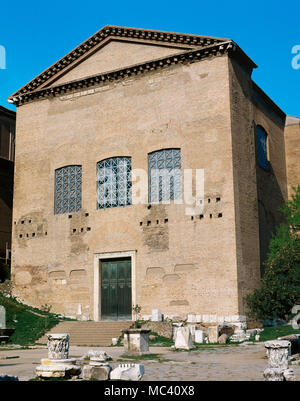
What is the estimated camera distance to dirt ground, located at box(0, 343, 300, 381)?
8906 millimetres

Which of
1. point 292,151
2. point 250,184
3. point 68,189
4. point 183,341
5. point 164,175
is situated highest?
point 292,151

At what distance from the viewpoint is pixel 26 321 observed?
20766mm

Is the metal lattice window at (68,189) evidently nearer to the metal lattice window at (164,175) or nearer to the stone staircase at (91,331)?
the metal lattice window at (164,175)

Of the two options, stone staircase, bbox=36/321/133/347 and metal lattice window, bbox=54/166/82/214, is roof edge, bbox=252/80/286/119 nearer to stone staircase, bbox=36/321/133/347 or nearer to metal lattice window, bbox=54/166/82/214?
metal lattice window, bbox=54/166/82/214

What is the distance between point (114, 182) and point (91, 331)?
20.9 feet

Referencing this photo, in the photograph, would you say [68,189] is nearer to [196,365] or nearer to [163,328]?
[163,328]

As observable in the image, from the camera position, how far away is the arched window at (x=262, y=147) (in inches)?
920

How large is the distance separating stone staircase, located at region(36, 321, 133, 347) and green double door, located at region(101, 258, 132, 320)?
5.07ft

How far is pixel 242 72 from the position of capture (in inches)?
870

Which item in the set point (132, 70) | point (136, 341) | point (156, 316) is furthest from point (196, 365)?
point (132, 70)
